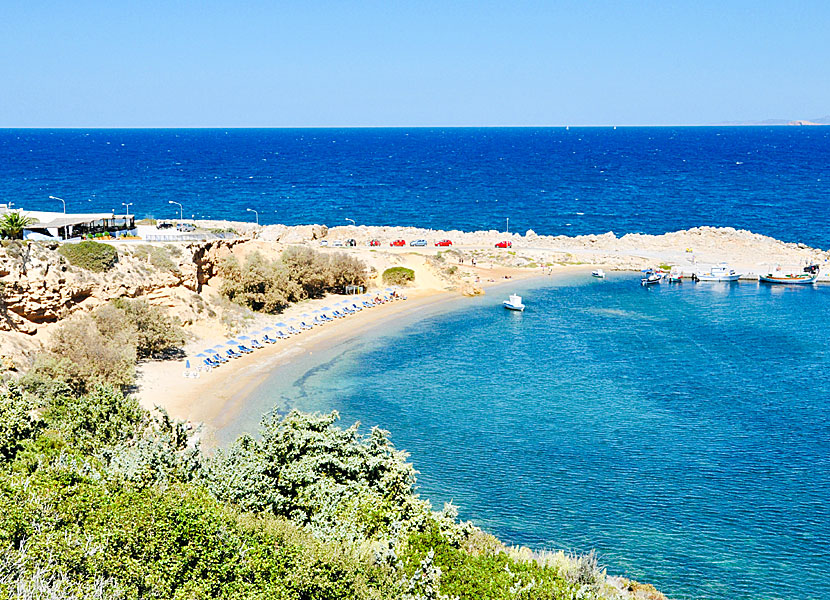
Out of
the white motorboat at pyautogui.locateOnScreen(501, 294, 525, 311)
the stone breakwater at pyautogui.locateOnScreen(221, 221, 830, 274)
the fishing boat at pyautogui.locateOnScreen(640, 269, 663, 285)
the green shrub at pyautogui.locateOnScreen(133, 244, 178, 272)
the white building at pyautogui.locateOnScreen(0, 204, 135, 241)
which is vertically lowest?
the white motorboat at pyautogui.locateOnScreen(501, 294, 525, 311)

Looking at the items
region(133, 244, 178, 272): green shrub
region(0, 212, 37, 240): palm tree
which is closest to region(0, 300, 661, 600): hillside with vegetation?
region(0, 212, 37, 240): palm tree

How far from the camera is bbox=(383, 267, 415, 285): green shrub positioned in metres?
64.1

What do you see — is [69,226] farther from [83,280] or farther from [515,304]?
[515,304]

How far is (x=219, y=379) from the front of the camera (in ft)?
132

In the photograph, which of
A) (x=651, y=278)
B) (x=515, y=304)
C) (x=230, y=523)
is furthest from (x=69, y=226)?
(x=651, y=278)

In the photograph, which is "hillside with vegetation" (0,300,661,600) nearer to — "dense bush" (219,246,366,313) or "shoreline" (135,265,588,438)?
"shoreline" (135,265,588,438)

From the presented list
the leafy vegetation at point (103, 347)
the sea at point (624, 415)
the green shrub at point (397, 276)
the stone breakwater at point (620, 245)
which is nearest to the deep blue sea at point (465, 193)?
the stone breakwater at point (620, 245)

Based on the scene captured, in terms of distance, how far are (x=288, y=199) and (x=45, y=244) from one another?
8439 centimetres

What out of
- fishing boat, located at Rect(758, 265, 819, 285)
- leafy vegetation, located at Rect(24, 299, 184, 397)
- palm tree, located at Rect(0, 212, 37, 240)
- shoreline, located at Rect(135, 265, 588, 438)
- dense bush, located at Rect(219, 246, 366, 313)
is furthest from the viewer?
fishing boat, located at Rect(758, 265, 819, 285)

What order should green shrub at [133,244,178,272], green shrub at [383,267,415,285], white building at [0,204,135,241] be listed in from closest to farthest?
1. white building at [0,204,135,241]
2. green shrub at [133,244,178,272]
3. green shrub at [383,267,415,285]

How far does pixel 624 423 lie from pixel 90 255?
32.2 m

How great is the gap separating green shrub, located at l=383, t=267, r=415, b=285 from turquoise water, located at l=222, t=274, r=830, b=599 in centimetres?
678

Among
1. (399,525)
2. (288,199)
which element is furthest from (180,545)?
(288,199)

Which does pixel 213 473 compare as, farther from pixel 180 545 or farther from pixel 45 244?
pixel 45 244
